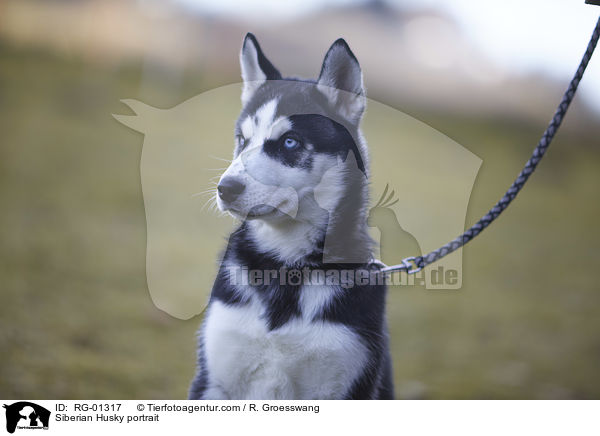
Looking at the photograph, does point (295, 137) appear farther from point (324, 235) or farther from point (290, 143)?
point (324, 235)

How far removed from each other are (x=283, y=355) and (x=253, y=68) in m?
0.91

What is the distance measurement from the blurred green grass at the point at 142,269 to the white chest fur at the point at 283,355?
0.83 meters

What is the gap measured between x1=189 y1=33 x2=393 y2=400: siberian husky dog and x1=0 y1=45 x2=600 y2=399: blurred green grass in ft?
2.63

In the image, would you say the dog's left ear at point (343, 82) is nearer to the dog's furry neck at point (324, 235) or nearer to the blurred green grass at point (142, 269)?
the dog's furry neck at point (324, 235)

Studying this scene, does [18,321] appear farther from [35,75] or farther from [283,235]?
[283,235]

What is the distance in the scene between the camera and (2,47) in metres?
2.77

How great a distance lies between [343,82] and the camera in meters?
1.66

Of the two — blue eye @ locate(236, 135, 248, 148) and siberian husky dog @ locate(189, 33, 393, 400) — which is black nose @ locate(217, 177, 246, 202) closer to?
siberian husky dog @ locate(189, 33, 393, 400)

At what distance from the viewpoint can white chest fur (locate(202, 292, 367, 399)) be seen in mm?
1586

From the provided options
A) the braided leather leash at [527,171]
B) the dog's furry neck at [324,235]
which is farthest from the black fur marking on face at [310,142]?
the braided leather leash at [527,171]
